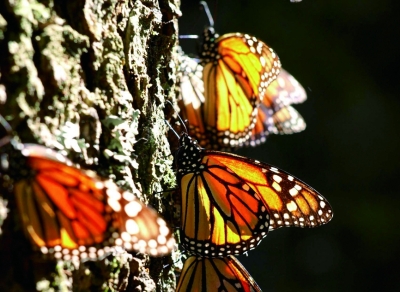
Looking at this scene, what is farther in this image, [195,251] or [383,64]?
[383,64]

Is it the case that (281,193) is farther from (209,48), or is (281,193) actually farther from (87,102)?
(209,48)

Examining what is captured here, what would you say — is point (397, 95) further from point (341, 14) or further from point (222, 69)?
point (222, 69)

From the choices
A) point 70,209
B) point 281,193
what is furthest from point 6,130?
point 281,193

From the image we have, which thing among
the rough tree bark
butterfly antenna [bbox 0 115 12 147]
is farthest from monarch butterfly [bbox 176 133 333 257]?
butterfly antenna [bbox 0 115 12 147]

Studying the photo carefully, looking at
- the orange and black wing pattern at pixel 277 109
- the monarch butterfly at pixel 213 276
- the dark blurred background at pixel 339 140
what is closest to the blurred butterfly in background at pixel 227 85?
the orange and black wing pattern at pixel 277 109

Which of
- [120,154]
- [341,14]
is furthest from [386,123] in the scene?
[120,154]

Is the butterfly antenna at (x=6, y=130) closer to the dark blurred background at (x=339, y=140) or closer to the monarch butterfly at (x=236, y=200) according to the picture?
the monarch butterfly at (x=236, y=200)
